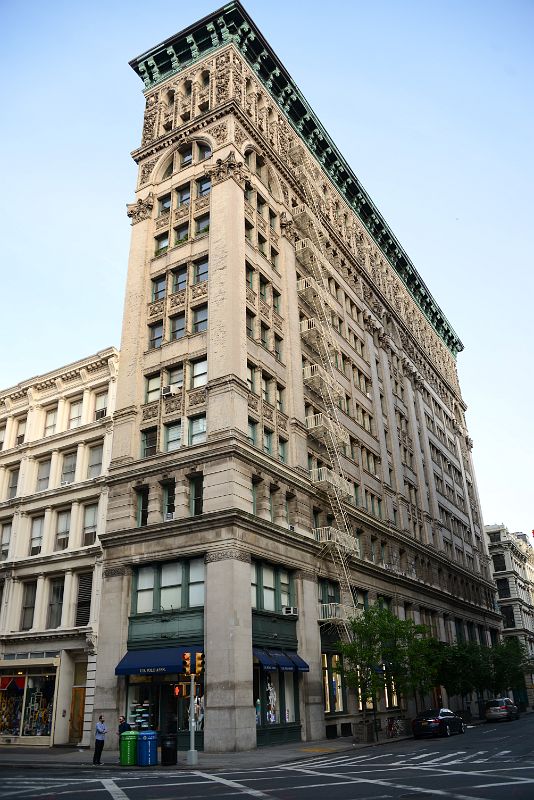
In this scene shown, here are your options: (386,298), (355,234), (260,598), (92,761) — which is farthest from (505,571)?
(92,761)

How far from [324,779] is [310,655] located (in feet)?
50.6

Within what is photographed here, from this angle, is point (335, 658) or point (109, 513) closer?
point (109, 513)

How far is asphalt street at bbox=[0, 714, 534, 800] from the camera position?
14859 mm

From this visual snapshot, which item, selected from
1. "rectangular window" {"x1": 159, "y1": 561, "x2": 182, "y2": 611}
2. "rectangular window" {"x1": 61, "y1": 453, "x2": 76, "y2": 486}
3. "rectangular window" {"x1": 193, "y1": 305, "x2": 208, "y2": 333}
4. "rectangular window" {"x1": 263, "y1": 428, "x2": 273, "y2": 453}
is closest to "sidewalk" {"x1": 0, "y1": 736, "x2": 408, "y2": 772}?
"rectangular window" {"x1": 159, "y1": 561, "x2": 182, "y2": 611}

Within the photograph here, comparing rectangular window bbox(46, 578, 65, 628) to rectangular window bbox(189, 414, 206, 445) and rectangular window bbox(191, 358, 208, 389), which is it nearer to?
rectangular window bbox(189, 414, 206, 445)

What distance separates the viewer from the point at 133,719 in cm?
2936

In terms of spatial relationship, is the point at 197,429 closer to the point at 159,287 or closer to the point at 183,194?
the point at 159,287

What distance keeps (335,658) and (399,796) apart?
23.5 m

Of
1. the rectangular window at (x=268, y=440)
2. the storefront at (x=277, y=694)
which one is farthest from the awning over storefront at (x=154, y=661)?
the rectangular window at (x=268, y=440)

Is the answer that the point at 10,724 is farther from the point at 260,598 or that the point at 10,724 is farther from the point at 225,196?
the point at 225,196

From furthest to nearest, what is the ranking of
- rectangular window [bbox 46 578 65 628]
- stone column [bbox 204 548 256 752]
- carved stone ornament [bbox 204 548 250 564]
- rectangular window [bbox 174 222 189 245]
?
rectangular window [bbox 174 222 189 245]
rectangular window [bbox 46 578 65 628]
carved stone ornament [bbox 204 548 250 564]
stone column [bbox 204 548 256 752]

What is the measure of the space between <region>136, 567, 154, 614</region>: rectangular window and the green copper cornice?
3645cm

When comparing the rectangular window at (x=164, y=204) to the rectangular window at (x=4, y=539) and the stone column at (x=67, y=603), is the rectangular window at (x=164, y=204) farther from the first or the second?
the stone column at (x=67, y=603)

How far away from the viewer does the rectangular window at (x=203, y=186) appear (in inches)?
1620
